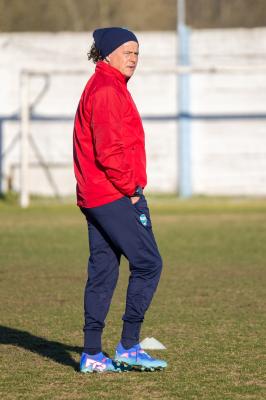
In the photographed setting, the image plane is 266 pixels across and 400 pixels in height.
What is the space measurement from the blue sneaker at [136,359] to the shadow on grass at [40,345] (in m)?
0.36


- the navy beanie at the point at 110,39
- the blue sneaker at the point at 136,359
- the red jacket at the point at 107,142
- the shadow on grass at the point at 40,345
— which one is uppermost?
the navy beanie at the point at 110,39

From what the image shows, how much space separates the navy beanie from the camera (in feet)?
20.7

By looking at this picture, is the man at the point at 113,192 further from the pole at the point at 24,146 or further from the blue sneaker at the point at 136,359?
the pole at the point at 24,146

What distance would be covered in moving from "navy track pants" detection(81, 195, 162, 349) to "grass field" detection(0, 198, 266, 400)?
1.19 feet

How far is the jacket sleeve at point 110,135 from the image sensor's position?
20.1 feet

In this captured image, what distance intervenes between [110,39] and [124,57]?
133 mm

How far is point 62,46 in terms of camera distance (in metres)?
25.8

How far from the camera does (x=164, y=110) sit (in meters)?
25.5

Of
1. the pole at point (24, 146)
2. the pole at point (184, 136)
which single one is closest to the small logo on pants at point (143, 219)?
the pole at point (24, 146)

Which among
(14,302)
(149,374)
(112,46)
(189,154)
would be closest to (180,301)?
(14,302)

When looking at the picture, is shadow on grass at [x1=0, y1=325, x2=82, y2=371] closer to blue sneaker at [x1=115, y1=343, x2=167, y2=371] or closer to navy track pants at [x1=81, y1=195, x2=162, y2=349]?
blue sneaker at [x1=115, y1=343, x2=167, y2=371]

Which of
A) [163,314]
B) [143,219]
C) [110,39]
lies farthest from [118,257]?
[163,314]

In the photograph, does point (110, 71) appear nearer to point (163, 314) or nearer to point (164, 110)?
point (163, 314)

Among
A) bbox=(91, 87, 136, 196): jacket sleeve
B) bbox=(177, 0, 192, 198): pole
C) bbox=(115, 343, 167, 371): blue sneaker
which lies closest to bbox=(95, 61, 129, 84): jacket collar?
bbox=(91, 87, 136, 196): jacket sleeve
